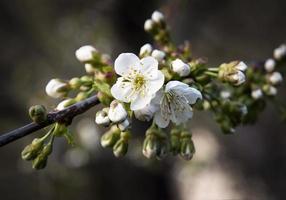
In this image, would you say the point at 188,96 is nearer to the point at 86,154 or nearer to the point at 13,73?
the point at 86,154

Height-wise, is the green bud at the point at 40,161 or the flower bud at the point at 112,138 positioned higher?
the flower bud at the point at 112,138

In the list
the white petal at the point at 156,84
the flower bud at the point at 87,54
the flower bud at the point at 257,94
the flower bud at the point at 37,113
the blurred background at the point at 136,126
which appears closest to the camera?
the flower bud at the point at 37,113

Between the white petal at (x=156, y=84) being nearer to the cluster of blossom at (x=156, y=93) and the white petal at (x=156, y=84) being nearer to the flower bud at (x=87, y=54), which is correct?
the cluster of blossom at (x=156, y=93)

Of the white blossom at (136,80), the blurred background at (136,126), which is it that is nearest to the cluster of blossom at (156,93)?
the white blossom at (136,80)

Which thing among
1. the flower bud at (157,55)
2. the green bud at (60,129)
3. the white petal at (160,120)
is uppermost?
the flower bud at (157,55)

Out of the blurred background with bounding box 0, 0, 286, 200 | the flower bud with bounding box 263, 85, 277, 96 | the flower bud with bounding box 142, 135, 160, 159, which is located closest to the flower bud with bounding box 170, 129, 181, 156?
the flower bud with bounding box 142, 135, 160, 159

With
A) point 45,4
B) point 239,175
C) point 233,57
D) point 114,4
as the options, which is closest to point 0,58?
point 45,4
